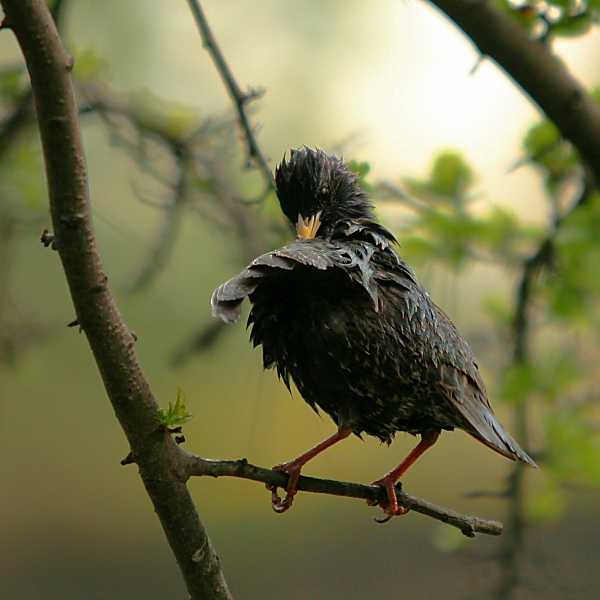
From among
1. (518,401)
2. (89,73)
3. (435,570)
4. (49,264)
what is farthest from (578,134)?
(435,570)

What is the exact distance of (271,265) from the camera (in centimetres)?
134

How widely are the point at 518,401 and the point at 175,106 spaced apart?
1.73m

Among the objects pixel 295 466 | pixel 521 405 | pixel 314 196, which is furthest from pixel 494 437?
pixel 521 405

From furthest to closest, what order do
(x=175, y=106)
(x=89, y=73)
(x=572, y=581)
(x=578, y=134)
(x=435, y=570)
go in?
(x=435, y=570) < (x=572, y=581) < (x=175, y=106) < (x=89, y=73) < (x=578, y=134)

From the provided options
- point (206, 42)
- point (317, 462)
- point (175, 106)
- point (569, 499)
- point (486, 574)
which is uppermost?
point (175, 106)

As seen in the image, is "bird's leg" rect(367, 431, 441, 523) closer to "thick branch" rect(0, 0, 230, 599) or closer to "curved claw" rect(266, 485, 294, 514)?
"curved claw" rect(266, 485, 294, 514)

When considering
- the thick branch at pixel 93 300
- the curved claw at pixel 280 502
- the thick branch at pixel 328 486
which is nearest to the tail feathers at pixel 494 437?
the thick branch at pixel 328 486

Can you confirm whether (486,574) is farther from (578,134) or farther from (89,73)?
(89,73)

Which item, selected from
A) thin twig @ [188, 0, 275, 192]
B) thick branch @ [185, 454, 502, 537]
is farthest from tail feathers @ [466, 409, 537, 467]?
thin twig @ [188, 0, 275, 192]

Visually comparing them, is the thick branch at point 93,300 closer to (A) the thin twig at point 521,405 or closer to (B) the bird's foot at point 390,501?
(B) the bird's foot at point 390,501

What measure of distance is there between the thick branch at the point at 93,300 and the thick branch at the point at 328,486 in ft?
0.18

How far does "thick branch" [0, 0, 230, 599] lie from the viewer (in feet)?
3.79

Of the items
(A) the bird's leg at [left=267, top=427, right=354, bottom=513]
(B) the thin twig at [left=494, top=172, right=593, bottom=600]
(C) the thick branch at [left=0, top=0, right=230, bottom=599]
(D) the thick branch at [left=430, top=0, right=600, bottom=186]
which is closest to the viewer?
(C) the thick branch at [left=0, top=0, right=230, bottom=599]

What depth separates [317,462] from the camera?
115 inches
